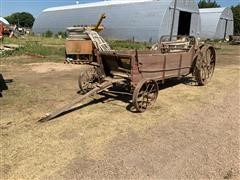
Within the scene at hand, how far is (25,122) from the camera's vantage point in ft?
18.1

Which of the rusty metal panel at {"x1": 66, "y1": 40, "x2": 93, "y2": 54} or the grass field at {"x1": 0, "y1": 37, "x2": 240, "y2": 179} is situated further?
Answer: the rusty metal panel at {"x1": 66, "y1": 40, "x2": 93, "y2": 54}

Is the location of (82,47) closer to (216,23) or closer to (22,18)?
(216,23)

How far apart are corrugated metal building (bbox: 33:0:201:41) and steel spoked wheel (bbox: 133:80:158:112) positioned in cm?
1934

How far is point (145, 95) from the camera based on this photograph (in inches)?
252

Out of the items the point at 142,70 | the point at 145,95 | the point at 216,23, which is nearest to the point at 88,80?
the point at 142,70

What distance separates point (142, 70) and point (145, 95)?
559 millimetres

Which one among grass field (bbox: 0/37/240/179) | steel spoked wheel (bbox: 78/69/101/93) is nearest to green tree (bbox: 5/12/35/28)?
steel spoked wheel (bbox: 78/69/101/93)

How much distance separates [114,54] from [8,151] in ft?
10.8

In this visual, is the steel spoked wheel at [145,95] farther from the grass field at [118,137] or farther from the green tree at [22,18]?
the green tree at [22,18]

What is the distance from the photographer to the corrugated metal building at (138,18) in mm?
25688

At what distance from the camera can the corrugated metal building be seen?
2569 cm

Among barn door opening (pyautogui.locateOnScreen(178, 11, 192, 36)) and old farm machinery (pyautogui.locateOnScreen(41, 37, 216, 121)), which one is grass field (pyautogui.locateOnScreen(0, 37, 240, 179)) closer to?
old farm machinery (pyautogui.locateOnScreen(41, 37, 216, 121))

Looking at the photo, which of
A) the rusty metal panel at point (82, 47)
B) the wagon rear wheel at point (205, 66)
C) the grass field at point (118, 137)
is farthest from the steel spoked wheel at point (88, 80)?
the rusty metal panel at point (82, 47)

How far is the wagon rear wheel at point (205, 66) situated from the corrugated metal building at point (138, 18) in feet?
53.1
